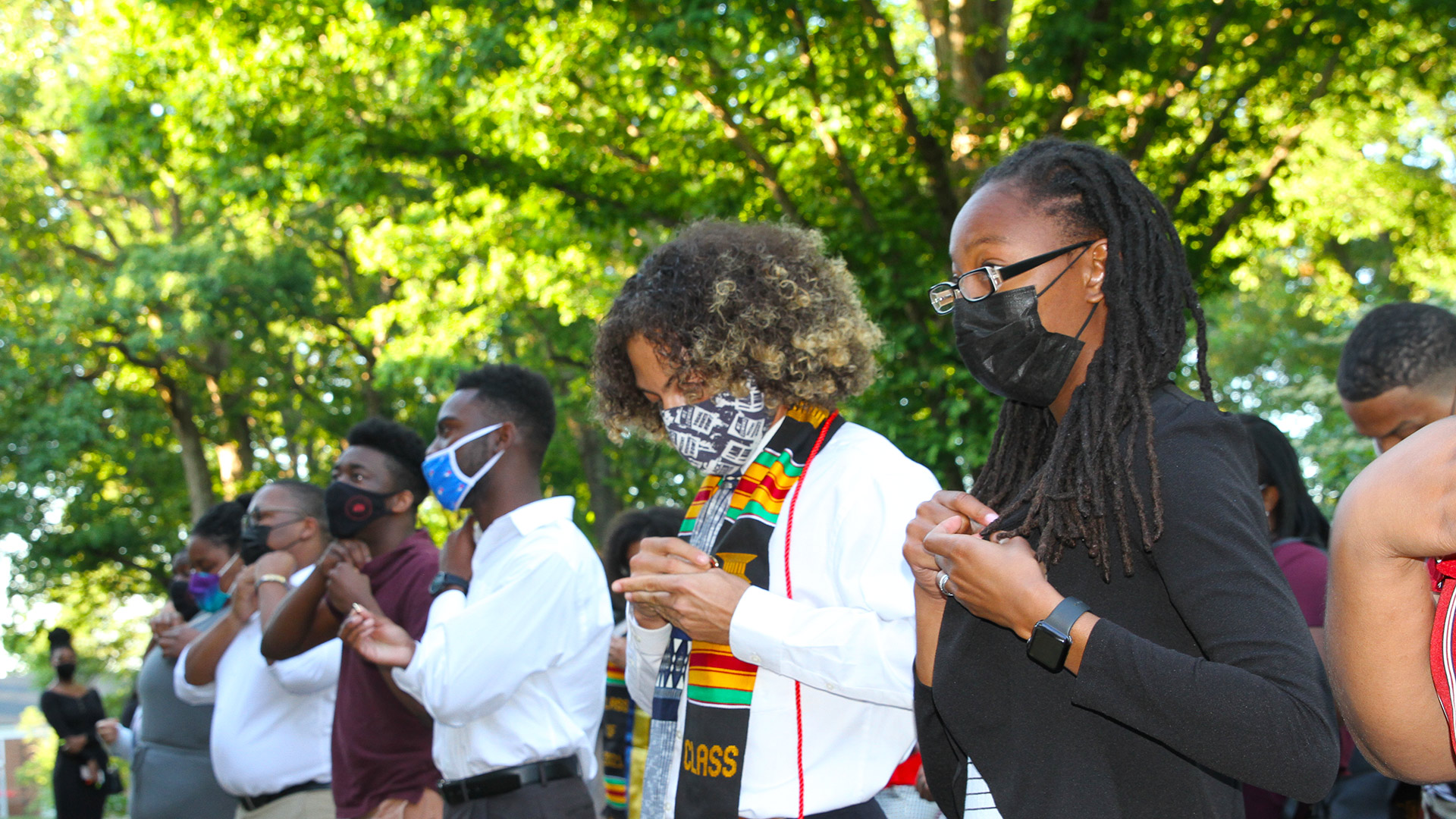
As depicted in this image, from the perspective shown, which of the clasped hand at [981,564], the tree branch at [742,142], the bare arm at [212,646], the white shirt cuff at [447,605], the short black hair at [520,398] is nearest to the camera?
the clasped hand at [981,564]

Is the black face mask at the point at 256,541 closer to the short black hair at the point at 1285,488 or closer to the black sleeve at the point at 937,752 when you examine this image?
the black sleeve at the point at 937,752

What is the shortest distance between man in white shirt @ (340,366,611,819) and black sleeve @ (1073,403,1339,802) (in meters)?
2.22

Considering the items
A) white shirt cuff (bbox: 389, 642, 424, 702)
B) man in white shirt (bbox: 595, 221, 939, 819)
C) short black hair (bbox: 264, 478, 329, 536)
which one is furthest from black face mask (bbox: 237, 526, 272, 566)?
man in white shirt (bbox: 595, 221, 939, 819)

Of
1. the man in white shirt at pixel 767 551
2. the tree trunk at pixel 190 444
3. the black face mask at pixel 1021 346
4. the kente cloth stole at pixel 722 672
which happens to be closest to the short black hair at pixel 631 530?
the man in white shirt at pixel 767 551

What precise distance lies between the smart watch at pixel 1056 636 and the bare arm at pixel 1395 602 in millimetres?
350

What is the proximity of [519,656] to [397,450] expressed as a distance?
1774 millimetres

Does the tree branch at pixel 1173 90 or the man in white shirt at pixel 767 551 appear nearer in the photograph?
the man in white shirt at pixel 767 551

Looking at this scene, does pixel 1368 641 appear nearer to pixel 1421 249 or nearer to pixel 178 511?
pixel 1421 249

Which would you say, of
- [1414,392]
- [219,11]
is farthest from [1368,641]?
[219,11]

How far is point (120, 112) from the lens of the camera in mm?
10344

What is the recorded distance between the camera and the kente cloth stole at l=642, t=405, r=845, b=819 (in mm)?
2590

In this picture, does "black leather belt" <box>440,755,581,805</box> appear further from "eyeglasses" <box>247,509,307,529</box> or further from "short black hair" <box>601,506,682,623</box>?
"eyeglasses" <box>247,509,307,529</box>

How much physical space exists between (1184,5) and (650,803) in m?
7.94

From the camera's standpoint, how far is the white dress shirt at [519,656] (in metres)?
3.46
